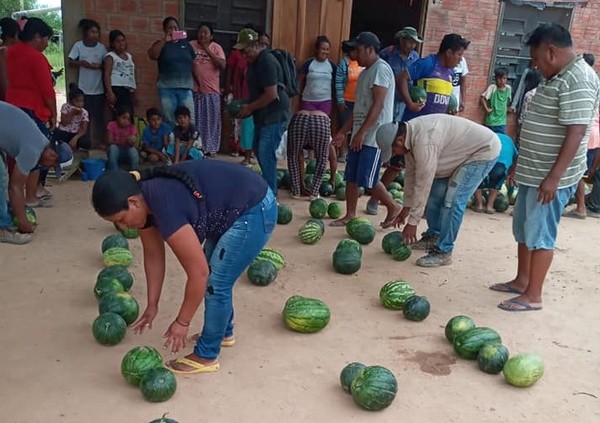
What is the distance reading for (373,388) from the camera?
10.4 feet

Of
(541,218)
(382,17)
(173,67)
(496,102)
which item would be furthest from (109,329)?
(382,17)

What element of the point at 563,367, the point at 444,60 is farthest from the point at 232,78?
the point at 563,367

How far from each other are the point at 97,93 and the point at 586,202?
23.4ft

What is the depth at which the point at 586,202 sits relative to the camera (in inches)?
312

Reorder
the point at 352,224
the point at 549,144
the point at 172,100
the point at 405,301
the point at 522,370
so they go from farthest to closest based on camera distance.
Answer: the point at 172,100
the point at 352,224
the point at 405,301
the point at 549,144
the point at 522,370

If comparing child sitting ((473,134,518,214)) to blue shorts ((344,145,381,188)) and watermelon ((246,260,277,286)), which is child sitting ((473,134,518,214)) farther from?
watermelon ((246,260,277,286))

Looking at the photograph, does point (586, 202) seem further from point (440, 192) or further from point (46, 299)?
point (46, 299)

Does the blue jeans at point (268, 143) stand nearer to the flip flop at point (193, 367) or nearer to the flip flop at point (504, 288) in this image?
the flip flop at point (504, 288)

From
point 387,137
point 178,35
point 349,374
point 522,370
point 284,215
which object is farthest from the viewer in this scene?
point 178,35

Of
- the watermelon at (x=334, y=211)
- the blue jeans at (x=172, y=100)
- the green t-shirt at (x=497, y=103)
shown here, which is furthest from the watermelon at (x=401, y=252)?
the green t-shirt at (x=497, y=103)

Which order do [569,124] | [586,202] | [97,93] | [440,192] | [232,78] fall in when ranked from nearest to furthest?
[569,124] < [440,192] < [586,202] < [97,93] < [232,78]

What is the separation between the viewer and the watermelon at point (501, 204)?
7.47 m

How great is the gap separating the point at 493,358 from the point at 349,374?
3.16ft

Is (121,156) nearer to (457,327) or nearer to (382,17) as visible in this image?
(457,327)
